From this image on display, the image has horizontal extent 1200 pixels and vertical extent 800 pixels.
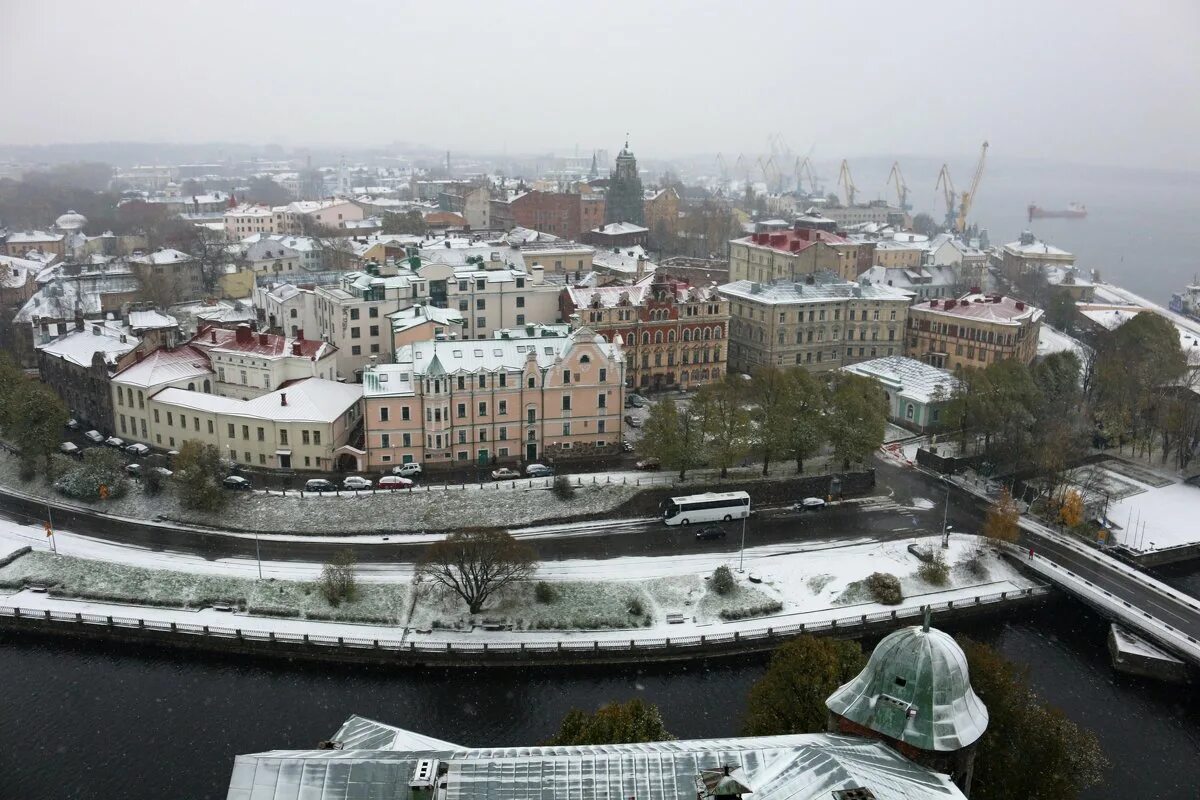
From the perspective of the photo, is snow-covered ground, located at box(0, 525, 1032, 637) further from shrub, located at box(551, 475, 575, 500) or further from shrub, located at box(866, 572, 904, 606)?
shrub, located at box(551, 475, 575, 500)

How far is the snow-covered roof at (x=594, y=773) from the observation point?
59.2 ft

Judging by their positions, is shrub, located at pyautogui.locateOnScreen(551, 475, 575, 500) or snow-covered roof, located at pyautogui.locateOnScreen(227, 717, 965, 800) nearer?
snow-covered roof, located at pyautogui.locateOnScreen(227, 717, 965, 800)

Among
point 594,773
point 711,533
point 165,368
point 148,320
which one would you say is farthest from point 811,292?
point 594,773

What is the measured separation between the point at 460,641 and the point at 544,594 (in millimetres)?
4167

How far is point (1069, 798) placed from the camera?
25.6 metres

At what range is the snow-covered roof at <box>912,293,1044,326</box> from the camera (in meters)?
68.9

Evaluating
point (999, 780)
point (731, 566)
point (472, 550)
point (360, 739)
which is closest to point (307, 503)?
point (472, 550)

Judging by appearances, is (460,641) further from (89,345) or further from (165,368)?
(89,345)

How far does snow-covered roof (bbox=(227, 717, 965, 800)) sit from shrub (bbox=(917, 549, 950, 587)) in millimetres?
23554

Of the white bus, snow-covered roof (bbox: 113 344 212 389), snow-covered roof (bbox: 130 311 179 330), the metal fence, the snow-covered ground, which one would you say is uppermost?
snow-covered roof (bbox: 130 311 179 330)

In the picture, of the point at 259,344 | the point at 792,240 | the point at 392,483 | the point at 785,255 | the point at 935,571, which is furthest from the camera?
the point at 792,240

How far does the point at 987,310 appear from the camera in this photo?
70.3 meters

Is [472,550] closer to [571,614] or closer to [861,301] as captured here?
[571,614]

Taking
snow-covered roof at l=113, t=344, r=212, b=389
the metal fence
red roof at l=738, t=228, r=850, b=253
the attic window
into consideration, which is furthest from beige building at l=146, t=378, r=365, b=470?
red roof at l=738, t=228, r=850, b=253
